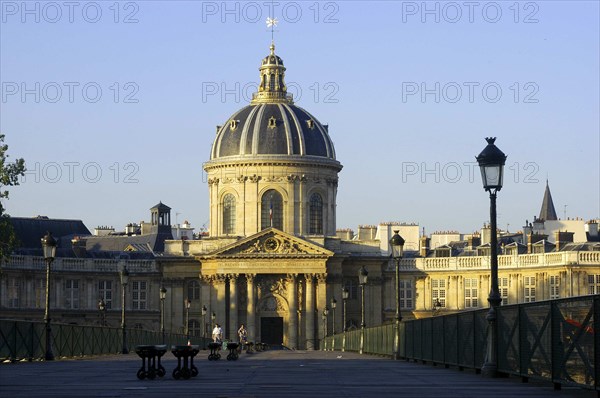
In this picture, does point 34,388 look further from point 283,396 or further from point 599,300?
point 599,300

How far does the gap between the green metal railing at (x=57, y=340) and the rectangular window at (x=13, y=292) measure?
52.3m

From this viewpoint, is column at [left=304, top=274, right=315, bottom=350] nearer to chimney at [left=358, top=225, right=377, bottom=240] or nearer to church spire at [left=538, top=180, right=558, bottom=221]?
chimney at [left=358, top=225, right=377, bottom=240]

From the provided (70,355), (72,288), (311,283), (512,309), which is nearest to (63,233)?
(72,288)

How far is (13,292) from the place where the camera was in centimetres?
12419

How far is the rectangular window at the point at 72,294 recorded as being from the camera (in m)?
132

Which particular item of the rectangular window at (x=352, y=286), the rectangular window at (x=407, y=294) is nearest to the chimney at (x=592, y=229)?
the rectangular window at (x=407, y=294)

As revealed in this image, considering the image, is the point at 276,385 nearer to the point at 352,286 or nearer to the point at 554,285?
the point at 554,285

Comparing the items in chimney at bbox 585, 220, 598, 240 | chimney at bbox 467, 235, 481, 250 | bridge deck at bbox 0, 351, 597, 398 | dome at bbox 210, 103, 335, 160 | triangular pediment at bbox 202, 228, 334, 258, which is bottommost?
bridge deck at bbox 0, 351, 597, 398

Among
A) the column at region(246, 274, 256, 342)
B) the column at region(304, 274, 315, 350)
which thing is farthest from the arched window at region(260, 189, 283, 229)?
the column at region(304, 274, 315, 350)

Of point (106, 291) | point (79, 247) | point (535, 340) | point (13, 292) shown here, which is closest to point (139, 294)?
point (106, 291)

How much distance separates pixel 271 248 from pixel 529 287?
2161cm

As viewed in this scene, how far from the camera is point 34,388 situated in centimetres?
2734

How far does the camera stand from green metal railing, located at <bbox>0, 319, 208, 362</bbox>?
45.5m

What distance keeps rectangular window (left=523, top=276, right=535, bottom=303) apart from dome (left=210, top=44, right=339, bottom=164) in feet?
72.8
